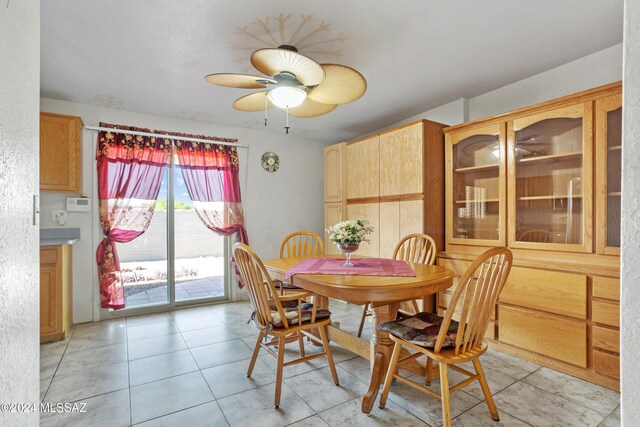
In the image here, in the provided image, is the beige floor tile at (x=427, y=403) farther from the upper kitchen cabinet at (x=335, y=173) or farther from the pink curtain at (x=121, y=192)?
the pink curtain at (x=121, y=192)

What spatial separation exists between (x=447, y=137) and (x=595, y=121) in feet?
4.00

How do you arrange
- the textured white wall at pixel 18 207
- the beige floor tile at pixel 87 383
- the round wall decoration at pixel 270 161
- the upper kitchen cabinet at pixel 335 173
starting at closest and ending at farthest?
the textured white wall at pixel 18 207 < the beige floor tile at pixel 87 383 < the upper kitchen cabinet at pixel 335 173 < the round wall decoration at pixel 270 161

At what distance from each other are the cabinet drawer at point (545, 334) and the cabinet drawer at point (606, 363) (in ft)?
0.20

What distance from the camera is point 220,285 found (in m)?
4.34

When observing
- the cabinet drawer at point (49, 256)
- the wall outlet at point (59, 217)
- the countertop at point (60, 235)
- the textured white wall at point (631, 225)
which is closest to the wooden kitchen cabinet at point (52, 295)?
the cabinet drawer at point (49, 256)

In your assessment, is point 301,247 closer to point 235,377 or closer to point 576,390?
point 235,377

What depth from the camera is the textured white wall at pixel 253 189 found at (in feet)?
11.2

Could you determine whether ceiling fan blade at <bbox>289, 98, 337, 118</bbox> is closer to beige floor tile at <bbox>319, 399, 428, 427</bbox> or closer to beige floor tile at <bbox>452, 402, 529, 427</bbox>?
beige floor tile at <bbox>319, 399, 428, 427</bbox>

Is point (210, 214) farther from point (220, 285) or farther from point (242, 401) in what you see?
point (242, 401)

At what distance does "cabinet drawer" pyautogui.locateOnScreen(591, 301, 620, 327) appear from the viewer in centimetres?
205

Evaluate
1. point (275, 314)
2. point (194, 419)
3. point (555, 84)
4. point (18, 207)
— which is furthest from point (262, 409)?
point (555, 84)

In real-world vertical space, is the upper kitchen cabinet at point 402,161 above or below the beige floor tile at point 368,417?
above

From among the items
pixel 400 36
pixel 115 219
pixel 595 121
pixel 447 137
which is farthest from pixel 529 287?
pixel 115 219

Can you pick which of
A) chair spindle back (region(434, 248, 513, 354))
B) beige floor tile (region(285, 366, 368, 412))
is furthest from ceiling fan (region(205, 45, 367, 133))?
beige floor tile (region(285, 366, 368, 412))
